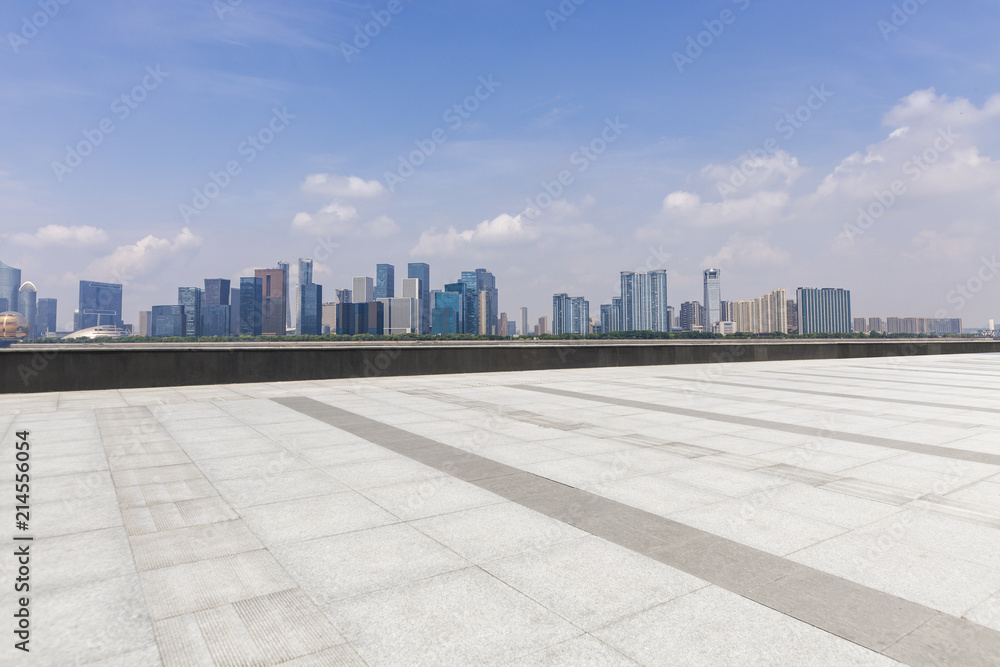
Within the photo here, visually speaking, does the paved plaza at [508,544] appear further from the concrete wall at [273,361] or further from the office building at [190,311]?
the office building at [190,311]

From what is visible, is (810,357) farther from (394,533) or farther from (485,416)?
(394,533)

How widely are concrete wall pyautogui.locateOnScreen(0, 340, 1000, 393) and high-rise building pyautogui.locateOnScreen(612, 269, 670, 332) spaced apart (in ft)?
454

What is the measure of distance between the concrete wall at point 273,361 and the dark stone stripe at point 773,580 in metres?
12.7

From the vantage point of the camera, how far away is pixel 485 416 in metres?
10.4

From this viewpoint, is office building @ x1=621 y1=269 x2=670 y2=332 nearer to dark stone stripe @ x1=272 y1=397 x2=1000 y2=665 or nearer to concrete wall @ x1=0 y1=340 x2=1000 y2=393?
concrete wall @ x1=0 y1=340 x2=1000 y2=393

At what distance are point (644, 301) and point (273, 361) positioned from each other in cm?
16023

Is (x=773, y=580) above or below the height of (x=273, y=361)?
below

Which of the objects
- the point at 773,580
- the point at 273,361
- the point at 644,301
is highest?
the point at 644,301

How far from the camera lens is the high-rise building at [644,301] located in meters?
161

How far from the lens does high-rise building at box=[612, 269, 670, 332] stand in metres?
161

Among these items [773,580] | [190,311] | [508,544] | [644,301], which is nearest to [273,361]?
[508,544]

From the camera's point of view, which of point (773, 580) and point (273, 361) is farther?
point (273, 361)

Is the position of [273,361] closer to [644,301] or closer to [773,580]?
[773,580]

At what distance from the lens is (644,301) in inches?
6639
